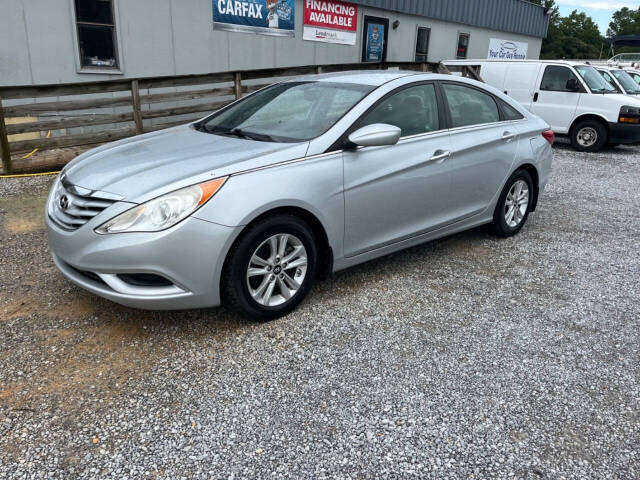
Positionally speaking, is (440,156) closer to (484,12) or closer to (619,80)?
(619,80)

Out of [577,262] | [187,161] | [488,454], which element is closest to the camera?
[488,454]

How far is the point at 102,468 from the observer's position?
216 centimetres

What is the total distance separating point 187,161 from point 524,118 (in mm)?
3437

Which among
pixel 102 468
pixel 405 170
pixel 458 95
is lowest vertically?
pixel 102 468

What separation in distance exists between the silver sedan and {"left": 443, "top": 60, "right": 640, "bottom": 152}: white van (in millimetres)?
7101

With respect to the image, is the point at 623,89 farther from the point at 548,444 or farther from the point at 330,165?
the point at 548,444

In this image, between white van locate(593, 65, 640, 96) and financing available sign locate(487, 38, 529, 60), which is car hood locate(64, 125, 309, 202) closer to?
white van locate(593, 65, 640, 96)

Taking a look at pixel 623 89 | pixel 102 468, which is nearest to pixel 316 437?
pixel 102 468

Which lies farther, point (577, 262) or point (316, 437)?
point (577, 262)

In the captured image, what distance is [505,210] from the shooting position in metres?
4.99

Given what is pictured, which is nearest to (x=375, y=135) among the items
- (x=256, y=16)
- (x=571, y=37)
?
(x=256, y=16)

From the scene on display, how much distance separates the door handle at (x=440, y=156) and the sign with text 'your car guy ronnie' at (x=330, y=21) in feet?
32.7

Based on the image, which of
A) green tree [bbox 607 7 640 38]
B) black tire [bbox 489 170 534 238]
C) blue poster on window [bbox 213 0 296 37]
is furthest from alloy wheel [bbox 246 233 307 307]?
green tree [bbox 607 7 640 38]

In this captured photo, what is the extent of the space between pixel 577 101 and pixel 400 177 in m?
8.72
